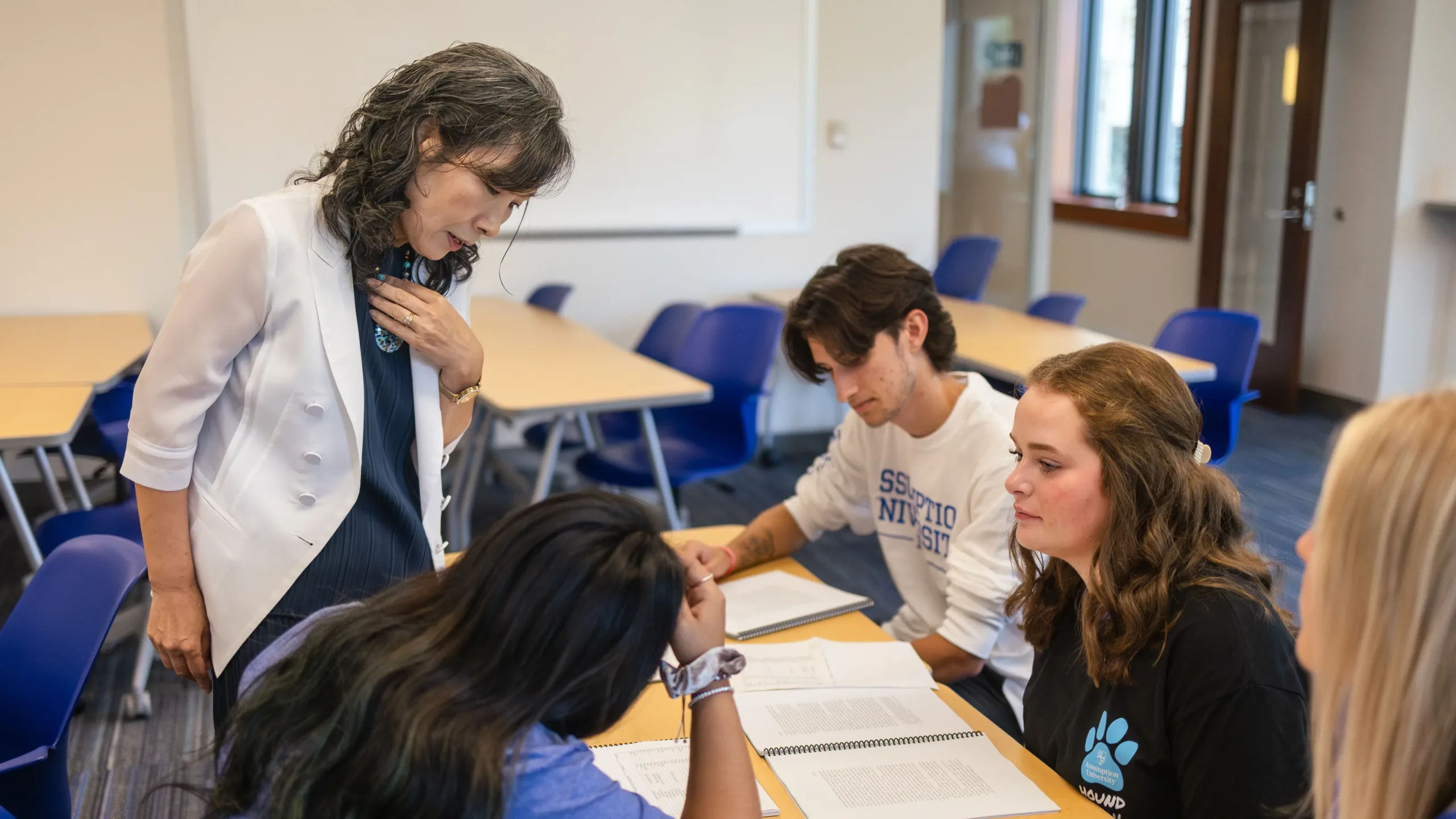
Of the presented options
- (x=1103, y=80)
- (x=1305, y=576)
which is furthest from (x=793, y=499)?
(x=1103, y=80)

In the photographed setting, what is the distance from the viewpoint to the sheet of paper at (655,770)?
1.34m

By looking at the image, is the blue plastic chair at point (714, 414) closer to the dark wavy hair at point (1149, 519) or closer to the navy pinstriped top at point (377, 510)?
the navy pinstriped top at point (377, 510)

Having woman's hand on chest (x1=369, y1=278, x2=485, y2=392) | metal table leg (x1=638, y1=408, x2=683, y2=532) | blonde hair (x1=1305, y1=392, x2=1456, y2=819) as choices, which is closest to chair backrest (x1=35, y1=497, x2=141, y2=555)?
metal table leg (x1=638, y1=408, x2=683, y2=532)

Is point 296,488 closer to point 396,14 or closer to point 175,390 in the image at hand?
point 175,390

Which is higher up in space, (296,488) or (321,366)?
(321,366)

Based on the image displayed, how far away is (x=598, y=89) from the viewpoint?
5.22 meters

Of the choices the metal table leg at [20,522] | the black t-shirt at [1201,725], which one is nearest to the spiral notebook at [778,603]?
the black t-shirt at [1201,725]

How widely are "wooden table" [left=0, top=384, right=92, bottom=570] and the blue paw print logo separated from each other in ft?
7.68

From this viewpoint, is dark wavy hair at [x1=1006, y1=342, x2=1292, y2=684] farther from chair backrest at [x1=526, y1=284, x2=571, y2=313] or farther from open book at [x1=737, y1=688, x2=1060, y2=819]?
chair backrest at [x1=526, y1=284, x2=571, y2=313]

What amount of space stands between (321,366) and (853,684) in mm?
823

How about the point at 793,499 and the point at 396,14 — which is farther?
the point at 396,14

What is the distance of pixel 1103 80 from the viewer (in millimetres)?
8148

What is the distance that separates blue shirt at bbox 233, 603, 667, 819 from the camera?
922 millimetres

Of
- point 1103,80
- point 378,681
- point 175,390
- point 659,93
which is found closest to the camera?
point 378,681
